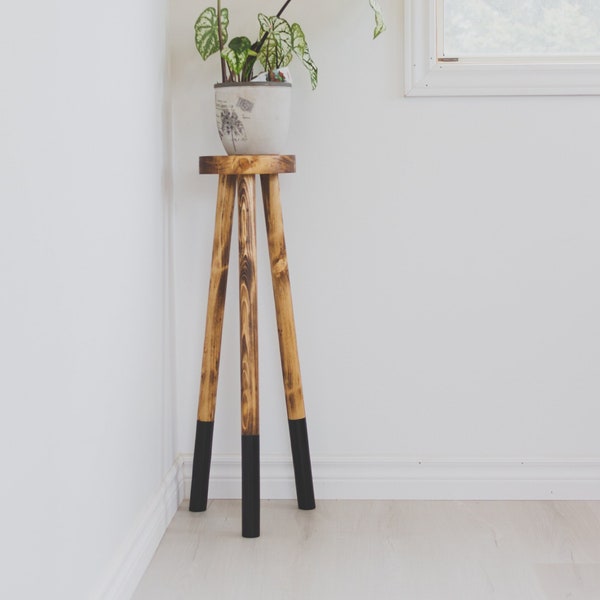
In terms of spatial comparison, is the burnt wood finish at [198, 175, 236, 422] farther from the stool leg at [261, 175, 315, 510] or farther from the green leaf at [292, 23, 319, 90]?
the green leaf at [292, 23, 319, 90]

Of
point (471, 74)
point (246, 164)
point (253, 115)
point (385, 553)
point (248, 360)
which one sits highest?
point (471, 74)

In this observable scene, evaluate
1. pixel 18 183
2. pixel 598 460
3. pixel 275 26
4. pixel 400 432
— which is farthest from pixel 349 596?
pixel 275 26

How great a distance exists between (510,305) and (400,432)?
43cm

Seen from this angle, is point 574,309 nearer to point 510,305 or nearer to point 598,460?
point 510,305

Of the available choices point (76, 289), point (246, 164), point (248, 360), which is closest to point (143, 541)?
point (248, 360)

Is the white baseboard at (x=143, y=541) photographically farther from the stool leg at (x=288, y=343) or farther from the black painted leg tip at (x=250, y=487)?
the stool leg at (x=288, y=343)

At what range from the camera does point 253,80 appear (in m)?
2.23

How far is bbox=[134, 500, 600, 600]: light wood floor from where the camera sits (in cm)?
188

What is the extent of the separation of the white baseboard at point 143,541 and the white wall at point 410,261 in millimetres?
160

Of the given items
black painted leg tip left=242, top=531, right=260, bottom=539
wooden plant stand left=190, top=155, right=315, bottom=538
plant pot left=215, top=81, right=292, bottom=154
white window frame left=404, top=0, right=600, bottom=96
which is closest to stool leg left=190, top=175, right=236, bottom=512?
wooden plant stand left=190, top=155, right=315, bottom=538

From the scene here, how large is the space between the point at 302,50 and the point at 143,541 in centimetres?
116

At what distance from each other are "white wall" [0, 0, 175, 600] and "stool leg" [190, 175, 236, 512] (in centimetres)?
15

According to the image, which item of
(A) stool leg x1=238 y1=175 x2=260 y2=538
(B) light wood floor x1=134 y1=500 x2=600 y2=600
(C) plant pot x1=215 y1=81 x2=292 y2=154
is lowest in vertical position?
(B) light wood floor x1=134 y1=500 x2=600 y2=600

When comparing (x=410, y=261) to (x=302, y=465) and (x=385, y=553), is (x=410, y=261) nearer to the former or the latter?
(x=302, y=465)
